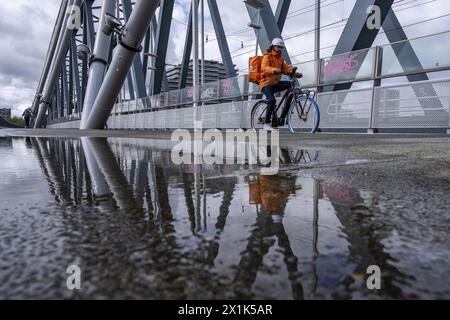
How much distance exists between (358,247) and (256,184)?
0.88 m

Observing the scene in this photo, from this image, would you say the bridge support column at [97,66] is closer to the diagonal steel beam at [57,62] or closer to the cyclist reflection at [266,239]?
the cyclist reflection at [266,239]

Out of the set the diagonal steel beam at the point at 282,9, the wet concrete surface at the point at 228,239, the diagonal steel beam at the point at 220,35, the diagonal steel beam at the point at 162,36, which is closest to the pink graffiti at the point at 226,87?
the diagonal steel beam at the point at 220,35

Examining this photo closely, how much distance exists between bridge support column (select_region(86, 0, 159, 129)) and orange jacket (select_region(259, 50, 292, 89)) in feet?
19.9

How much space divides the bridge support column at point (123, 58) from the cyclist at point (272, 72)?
6.06 metres

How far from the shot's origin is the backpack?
7.23m

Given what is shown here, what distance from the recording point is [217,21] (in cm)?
2238

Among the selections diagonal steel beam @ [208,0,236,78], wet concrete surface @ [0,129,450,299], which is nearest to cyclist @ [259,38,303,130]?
wet concrete surface @ [0,129,450,299]

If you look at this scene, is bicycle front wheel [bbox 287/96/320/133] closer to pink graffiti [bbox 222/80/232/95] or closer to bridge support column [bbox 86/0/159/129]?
pink graffiti [bbox 222/80/232/95]

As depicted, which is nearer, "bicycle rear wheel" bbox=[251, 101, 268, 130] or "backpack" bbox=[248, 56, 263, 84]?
"backpack" bbox=[248, 56, 263, 84]

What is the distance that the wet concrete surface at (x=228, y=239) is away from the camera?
55 cm

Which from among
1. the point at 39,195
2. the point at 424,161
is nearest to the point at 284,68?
the point at 424,161

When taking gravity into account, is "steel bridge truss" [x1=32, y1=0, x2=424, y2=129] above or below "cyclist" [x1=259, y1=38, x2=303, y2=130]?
above

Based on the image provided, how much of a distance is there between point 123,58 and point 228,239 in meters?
13.7
